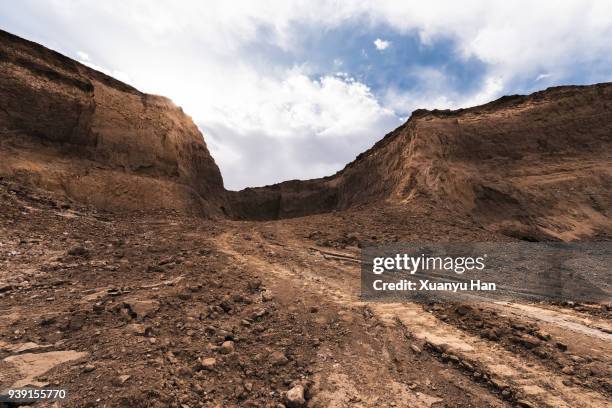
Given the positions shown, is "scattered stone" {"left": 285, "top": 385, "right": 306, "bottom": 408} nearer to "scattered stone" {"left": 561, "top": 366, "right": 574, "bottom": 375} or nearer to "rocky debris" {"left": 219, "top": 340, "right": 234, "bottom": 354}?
"rocky debris" {"left": 219, "top": 340, "right": 234, "bottom": 354}

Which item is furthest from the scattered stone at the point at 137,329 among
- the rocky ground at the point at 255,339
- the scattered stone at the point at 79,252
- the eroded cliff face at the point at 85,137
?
the eroded cliff face at the point at 85,137

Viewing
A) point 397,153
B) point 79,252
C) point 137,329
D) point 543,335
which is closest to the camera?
point 137,329

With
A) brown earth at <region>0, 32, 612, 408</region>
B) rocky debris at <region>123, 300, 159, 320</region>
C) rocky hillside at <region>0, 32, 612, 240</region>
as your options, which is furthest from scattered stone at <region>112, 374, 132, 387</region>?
rocky hillside at <region>0, 32, 612, 240</region>

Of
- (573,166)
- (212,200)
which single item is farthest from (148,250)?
(573,166)

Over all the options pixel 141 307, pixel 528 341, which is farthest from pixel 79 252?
pixel 528 341

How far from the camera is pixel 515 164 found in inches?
781

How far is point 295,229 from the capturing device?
1463 centimetres

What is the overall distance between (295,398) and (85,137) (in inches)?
706

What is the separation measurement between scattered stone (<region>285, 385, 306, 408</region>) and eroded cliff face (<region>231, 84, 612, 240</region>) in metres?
14.2

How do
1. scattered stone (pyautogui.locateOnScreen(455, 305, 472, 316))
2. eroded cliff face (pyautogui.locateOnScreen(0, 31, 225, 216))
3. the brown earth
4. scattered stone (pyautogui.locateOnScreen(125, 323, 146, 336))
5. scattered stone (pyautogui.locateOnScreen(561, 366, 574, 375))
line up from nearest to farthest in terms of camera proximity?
the brown earth < scattered stone (pyautogui.locateOnScreen(561, 366, 574, 375)) < scattered stone (pyautogui.locateOnScreen(125, 323, 146, 336)) < scattered stone (pyautogui.locateOnScreen(455, 305, 472, 316)) < eroded cliff face (pyautogui.locateOnScreen(0, 31, 225, 216))

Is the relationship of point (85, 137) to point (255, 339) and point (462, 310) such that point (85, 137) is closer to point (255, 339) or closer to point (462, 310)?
point (255, 339)

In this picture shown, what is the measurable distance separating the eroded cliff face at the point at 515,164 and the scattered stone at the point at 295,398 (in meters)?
14.2

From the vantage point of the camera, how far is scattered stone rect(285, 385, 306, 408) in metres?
3.72

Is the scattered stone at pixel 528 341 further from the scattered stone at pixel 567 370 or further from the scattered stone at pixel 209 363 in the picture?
the scattered stone at pixel 209 363
